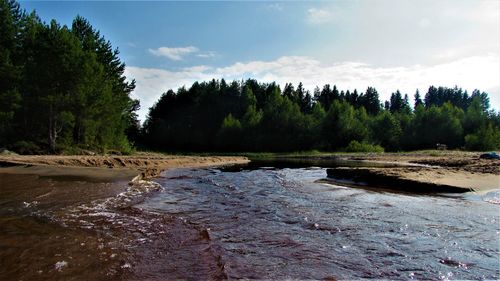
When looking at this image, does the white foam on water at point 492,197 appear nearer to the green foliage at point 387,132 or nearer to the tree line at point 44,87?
the tree line at point 44,87

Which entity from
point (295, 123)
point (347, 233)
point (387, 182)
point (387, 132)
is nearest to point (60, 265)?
point (347, 233)

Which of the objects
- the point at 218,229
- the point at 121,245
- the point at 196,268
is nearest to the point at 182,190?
the point at 218,229

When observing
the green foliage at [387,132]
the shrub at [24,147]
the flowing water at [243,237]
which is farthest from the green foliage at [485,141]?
the shrub at [24,147]

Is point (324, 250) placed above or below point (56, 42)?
below

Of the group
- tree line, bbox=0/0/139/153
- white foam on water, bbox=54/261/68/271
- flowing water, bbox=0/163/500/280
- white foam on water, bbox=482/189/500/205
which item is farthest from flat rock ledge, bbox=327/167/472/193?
tree line, bbox=0/0/139/153

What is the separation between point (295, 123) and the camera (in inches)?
3398

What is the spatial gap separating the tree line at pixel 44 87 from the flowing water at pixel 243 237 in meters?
22.7

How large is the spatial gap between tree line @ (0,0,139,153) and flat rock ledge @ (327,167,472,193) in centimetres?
2524

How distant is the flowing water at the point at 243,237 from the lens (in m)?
5.37

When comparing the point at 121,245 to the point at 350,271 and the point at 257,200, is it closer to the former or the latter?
the point at 350,271

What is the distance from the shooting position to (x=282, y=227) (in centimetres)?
835

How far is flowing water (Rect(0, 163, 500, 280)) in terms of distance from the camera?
5371mm

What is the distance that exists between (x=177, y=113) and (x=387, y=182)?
10568cm

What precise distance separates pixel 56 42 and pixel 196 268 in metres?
34.4
